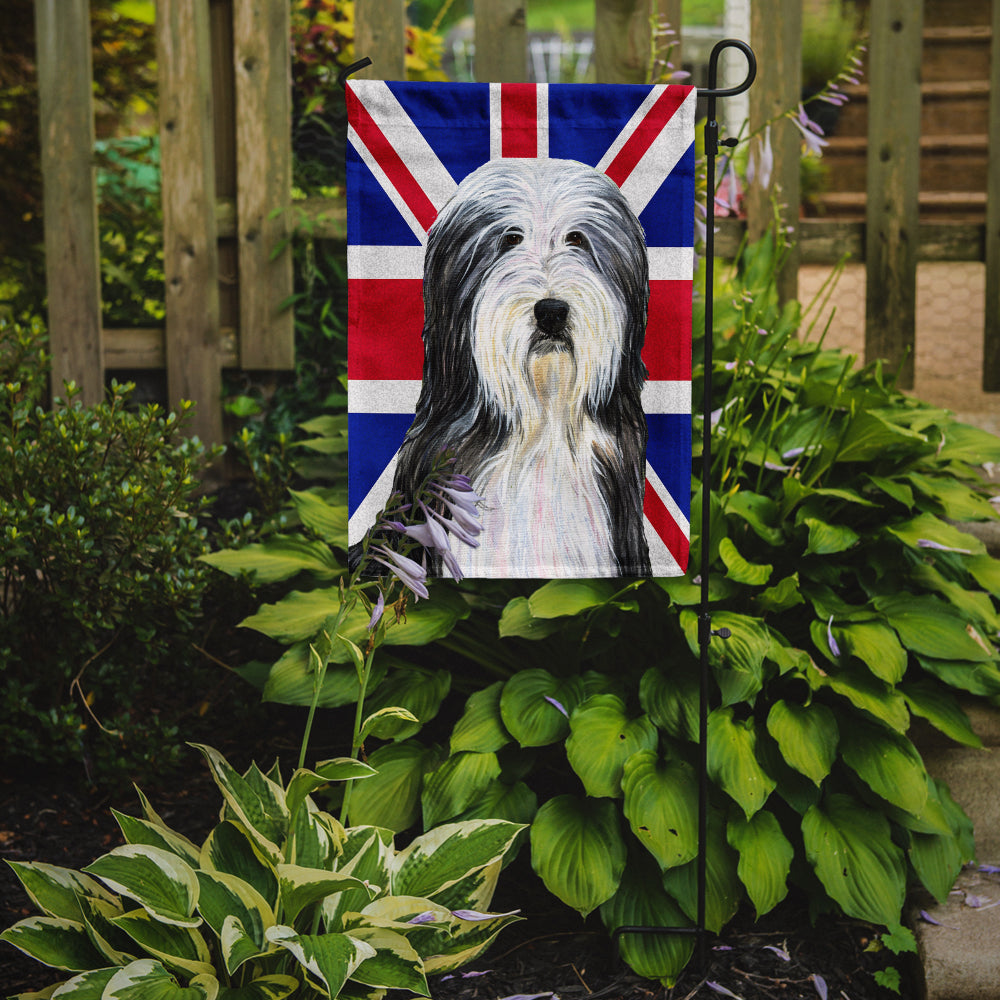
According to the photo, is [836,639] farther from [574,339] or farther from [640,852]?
[574,339]

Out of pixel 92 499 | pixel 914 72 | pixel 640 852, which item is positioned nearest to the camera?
pixel 640 852

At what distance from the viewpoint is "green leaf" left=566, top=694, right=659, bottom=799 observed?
73.7 inches

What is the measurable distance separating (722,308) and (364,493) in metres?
1.39

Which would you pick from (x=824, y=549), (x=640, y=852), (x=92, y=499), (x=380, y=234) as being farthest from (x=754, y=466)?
(x=92, y=499)

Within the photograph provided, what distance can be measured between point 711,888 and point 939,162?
5.90 metres

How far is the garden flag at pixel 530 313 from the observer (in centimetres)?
177

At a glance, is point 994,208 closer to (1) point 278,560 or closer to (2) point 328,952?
(1) point 278,560

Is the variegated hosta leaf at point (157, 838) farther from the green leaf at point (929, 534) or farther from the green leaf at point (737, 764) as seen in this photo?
the green leaf at point (929, 534)

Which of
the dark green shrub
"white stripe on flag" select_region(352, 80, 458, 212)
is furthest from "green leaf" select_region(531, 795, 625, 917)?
"white stripe on flag" select_region(352, 80, 458, 212)

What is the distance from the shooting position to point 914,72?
3330 millimetres

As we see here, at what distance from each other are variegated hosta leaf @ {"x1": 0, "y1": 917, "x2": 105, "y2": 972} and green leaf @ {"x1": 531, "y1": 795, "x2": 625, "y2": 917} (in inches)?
29.7

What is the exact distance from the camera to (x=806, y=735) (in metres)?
1.96

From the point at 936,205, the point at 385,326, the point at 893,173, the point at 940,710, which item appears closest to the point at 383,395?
the point at 385,326

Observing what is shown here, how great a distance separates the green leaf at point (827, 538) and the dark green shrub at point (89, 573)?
1.36m
